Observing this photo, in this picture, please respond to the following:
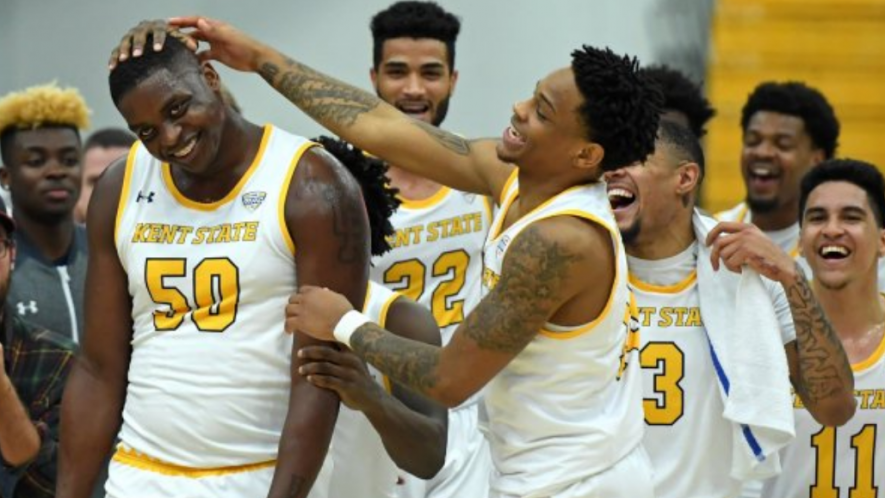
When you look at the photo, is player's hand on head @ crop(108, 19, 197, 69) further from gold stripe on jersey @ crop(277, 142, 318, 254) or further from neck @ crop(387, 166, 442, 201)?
neck @ crop(387, 166, 442, 201)

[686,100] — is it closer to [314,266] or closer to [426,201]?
[426,201]

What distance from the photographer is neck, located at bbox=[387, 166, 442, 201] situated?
7.37m

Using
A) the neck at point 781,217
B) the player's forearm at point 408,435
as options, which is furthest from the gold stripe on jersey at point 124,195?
the neck at point 781,217

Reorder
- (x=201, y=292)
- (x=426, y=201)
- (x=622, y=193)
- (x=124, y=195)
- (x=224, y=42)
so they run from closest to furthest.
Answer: (x=201, y=292), (x=124, y=195), (x=224, y=42), (x=622, y=193), (x=426, y=201)

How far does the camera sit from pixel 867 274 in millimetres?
6656

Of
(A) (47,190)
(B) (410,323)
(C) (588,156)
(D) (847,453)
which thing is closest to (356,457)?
(B) (410,323)

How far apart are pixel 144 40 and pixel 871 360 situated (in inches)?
117

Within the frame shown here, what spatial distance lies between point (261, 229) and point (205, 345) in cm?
37

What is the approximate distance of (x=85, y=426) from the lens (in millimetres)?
5445

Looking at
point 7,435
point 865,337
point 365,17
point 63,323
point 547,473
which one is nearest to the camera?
point 547,473

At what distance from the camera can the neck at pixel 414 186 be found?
737 centimetres

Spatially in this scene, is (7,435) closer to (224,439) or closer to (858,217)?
(224,439)

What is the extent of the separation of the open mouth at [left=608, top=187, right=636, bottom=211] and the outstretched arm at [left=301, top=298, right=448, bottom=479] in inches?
33.2

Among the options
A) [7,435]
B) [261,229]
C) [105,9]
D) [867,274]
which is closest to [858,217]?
[867,274]
